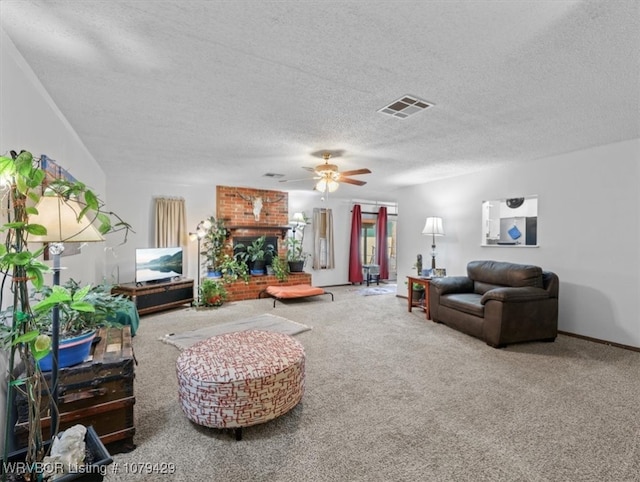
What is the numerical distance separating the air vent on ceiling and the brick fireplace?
4505 mm

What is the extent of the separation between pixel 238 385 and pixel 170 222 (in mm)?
4761

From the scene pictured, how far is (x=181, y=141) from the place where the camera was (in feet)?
11.7

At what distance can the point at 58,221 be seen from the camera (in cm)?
130

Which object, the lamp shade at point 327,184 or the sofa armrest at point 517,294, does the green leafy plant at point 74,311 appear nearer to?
the lamp shade at point 327,184

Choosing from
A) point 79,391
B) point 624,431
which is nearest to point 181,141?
point 79,391

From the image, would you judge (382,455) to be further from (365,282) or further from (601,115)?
(365,282)

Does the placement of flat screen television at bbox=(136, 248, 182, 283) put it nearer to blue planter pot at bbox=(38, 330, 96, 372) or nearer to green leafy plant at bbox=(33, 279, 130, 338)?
green leafy plant at bbox=(33, 279, 130, 338)

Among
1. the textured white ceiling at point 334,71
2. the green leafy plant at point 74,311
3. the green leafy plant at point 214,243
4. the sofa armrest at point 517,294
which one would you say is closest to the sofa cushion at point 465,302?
the sofa armrest at point 517,294

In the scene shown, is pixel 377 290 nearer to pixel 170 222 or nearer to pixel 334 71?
pixel 170 222

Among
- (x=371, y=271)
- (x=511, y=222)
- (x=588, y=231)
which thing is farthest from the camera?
(x=371, y=271)

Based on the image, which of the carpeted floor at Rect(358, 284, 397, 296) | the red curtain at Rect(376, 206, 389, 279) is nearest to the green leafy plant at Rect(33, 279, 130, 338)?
the carpeted floor at Rect(358, 284, 397, 296)

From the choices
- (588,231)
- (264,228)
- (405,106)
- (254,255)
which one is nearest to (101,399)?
(405,106)

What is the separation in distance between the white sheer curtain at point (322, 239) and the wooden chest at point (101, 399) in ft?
19.7

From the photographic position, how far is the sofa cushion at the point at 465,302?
149 inches
